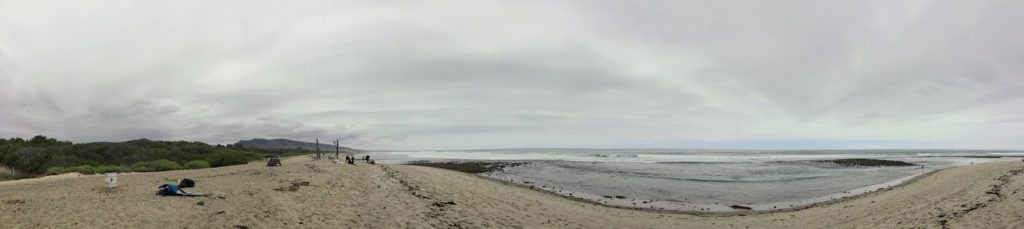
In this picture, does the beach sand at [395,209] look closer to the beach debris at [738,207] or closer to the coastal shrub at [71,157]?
the beach debris at [738,207]

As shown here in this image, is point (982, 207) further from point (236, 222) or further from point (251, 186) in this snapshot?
point (251, 186)

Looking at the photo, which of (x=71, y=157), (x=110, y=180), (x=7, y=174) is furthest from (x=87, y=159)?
(x=110, y=180)

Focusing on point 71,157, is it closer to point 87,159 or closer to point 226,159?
point 87,159

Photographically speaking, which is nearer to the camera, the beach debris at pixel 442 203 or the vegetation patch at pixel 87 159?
the beach debris at pixel 442 203

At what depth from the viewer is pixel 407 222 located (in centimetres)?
1266

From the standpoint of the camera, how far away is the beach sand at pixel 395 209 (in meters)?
10.5

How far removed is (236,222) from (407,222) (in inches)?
156

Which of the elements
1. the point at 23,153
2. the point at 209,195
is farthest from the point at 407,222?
the point at 23,153

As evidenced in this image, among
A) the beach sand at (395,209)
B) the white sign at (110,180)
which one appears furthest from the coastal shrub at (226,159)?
the white sign at (110,180)

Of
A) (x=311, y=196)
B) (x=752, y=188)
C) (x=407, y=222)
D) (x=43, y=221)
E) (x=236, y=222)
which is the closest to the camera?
(x=43, y=221)

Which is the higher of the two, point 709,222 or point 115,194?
point 115,194

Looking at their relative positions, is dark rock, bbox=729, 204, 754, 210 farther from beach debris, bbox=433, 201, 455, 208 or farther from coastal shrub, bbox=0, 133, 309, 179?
coastal shrub, bbox=0, 133, 309, 179

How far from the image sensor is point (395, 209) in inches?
557

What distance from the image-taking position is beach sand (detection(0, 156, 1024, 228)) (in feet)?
34.4
